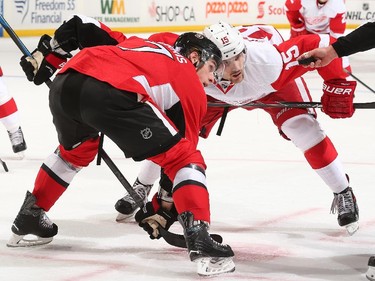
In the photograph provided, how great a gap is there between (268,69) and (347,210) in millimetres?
615

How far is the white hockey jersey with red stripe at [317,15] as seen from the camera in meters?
6.39

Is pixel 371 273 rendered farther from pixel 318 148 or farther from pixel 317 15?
pixel 317 15

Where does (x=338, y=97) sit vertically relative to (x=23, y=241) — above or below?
above

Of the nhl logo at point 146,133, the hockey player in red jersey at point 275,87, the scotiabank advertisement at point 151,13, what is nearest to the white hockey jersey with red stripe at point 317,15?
the hockey player in red jersey at point 275,87

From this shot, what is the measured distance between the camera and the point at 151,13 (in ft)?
40.4

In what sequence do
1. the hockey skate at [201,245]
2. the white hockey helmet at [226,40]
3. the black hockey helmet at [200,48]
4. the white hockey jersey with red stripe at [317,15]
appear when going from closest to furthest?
the hockey skate at [201,245], the black hockey helmet at [200,48], the white hockey helmet at [226,40], the white hockey jersey with red stripe at [317,15]

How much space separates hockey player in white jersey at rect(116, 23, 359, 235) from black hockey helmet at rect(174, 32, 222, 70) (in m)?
0.29

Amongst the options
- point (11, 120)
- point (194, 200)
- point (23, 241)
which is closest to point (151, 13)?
point (11, 120)

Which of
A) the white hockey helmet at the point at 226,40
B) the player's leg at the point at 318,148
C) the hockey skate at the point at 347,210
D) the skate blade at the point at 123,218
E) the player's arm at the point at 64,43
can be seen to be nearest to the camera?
the white hockey helmet at the point at 226,40

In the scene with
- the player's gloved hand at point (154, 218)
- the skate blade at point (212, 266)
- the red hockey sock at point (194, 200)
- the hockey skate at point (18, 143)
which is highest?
the red hockey sock at point (194, 200)

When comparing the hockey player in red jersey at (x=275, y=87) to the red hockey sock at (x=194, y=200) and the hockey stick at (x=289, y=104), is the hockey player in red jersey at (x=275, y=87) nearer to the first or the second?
the hockey stick at (x=289, y=104)

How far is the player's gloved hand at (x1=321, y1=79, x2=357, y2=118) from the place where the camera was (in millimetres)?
3520

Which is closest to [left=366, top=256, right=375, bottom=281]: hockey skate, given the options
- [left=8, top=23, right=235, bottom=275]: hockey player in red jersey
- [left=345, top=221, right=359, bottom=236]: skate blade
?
[left=8, top=23, right=235, bottom=275]: hockey player in red jersey

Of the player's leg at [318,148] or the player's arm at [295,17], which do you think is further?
the player's arm at [295,17]
